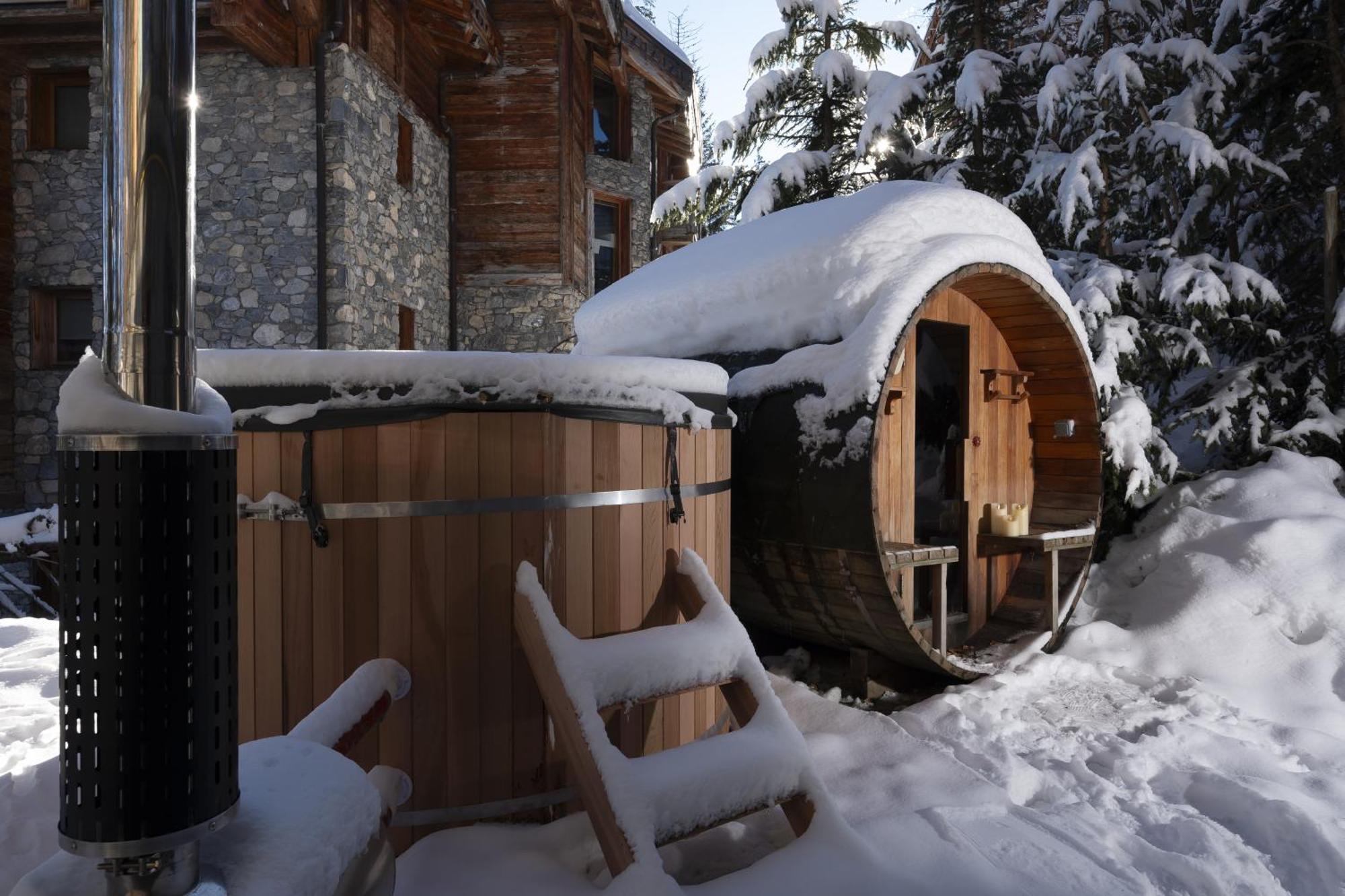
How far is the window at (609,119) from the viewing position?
13062 mm

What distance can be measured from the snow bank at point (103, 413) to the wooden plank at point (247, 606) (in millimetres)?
1027

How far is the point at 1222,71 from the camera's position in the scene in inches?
245

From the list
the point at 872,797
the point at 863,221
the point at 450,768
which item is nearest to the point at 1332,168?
the point at 863,221

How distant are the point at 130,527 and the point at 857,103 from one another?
28.8 ft

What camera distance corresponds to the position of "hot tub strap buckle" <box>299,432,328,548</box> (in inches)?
84.3

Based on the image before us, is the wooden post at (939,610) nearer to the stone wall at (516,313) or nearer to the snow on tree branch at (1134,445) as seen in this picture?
the snow on tree branch at (1134,445)

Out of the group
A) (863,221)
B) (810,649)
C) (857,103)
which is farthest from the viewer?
(857,103)

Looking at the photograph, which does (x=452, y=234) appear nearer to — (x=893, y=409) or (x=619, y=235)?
(x=619, y=235)

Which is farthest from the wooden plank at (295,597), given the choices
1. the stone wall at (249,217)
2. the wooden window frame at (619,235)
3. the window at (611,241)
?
the window at (611,241)

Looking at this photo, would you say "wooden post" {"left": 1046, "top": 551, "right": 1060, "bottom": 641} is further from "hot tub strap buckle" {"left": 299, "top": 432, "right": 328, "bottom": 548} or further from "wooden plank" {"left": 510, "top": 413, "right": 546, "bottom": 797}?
"hot tub strap buckle" {"left": 299, "top": 432, "right": 328, "bottom": 548}

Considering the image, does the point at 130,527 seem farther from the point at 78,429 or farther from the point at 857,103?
the point at 857,103

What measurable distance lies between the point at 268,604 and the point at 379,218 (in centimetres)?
730

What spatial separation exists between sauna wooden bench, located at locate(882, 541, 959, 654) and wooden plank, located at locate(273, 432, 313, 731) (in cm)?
207

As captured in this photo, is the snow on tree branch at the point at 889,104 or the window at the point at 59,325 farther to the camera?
the window at the point at 59,325
